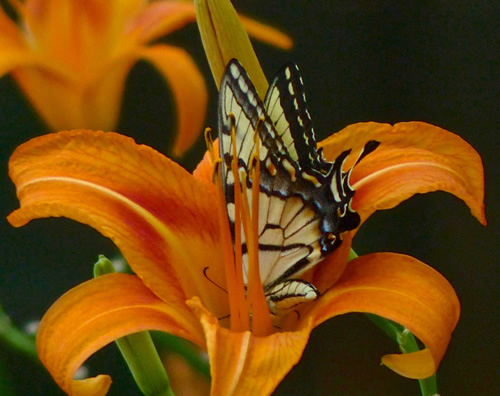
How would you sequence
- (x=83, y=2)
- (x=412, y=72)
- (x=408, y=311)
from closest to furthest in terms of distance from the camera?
(x=408, y=311) → (x=83, y=2) → (x=412, y=72)

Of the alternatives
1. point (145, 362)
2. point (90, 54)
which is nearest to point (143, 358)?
point (145, 362)

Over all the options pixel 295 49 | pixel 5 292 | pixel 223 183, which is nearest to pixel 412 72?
pixel 295 49

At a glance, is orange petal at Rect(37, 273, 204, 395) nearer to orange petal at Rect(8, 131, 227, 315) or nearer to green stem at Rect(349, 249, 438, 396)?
orange petal at Rect(8, 131, 227, 315)

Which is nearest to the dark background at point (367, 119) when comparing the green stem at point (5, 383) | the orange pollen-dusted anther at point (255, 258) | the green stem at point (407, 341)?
the green stem at point (5, 383)

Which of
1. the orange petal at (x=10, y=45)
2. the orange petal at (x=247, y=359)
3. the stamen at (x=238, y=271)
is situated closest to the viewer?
the orange petal at (x=247, y=359)

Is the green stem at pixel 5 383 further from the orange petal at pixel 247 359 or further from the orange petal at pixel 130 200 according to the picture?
the orange petal at pixel 247 359

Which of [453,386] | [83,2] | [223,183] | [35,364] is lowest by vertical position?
[453,386]

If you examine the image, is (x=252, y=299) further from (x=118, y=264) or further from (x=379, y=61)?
(x=379, y=61)
